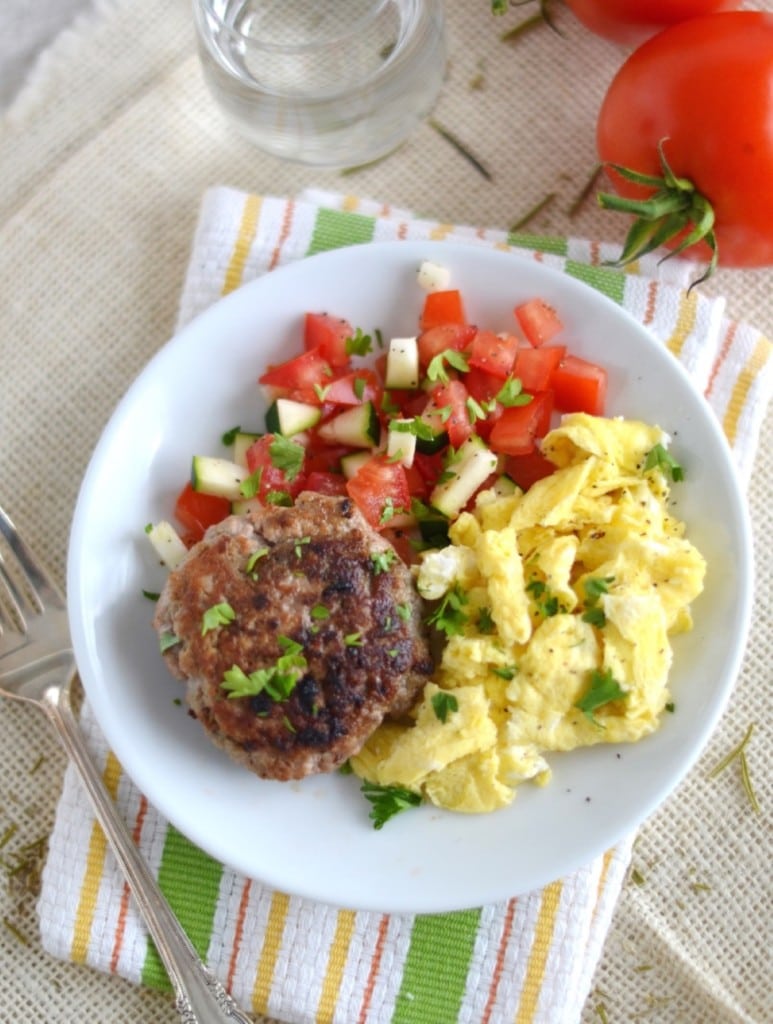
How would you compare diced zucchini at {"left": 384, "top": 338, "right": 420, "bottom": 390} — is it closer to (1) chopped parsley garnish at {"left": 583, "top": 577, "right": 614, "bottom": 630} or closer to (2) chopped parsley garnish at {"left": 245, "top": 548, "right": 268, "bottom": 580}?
(2) chopped parsley garnish at {"left": 245, "top": 548, "right": 268, "bottom": 580}

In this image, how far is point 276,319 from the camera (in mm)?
3088

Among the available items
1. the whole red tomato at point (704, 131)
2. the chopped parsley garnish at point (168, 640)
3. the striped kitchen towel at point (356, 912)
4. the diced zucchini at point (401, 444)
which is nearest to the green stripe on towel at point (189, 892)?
the striped kitchen towel at point (356, 912)

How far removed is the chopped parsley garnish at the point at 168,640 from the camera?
9.06ft

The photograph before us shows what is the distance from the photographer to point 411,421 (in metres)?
2.90

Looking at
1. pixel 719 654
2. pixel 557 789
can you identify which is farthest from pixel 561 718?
pixel 719 654

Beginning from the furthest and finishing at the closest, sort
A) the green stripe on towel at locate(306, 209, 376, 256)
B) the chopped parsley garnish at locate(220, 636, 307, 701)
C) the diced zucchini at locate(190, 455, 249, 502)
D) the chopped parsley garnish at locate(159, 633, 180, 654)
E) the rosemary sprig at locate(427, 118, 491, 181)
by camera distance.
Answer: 1. the rosemary sprig at locate(427, 118, 491, 181)
2. the green stripe on towel at locate(306, 209, 376, 256)
3. the diced zucchini at locate(190, 455, 249, 502)
4. the chopped parsley garnish at locate(159, 633, 180, 654)
5. the chopped parsley garnish at locate(220, 636, 307, 701)

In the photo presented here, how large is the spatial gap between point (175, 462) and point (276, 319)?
0.48 meters

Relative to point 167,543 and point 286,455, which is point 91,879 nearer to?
point 167,543

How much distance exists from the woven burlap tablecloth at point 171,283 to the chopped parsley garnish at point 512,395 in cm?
81

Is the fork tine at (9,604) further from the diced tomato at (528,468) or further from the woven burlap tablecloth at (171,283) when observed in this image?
the diced tomato at (528,468)

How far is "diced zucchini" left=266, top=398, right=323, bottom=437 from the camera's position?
2996 millimetres

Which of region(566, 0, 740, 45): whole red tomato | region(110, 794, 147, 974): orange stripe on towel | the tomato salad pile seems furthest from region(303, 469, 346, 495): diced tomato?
region(566, 0, 740, 45): whole red tomato

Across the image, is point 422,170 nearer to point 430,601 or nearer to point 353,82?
point 353,82

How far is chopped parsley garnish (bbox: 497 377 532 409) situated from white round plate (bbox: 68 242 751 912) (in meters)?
0.24
